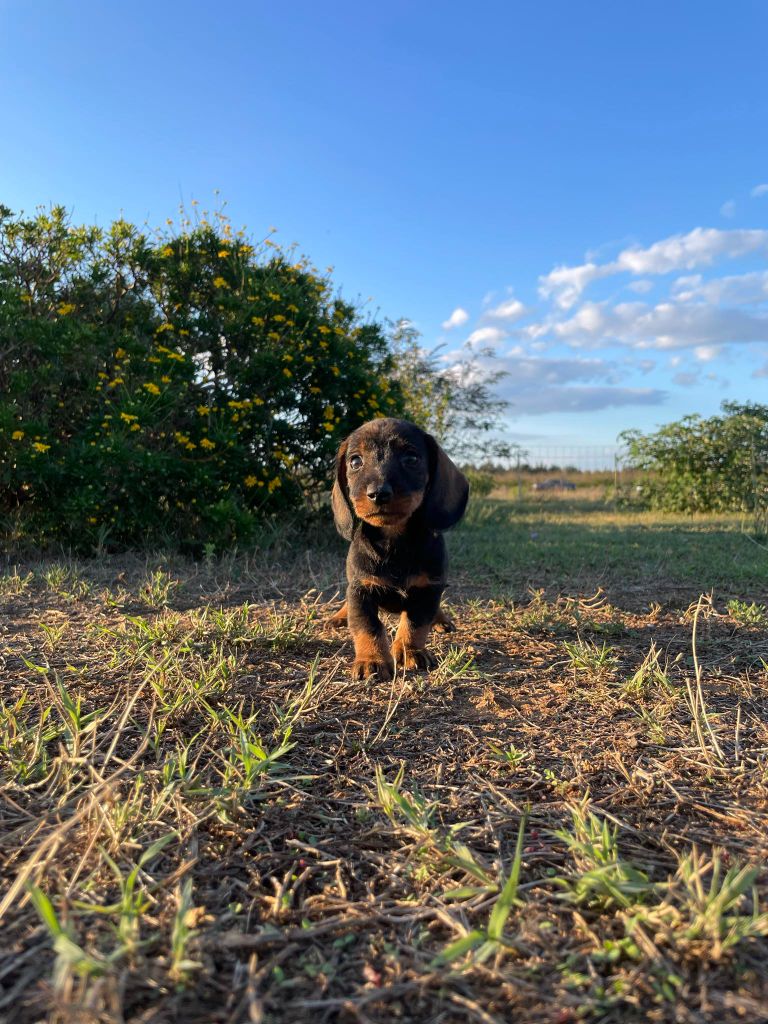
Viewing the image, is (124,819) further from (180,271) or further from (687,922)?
(180,271)

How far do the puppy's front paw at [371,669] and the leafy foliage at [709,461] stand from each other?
12716 millimetres

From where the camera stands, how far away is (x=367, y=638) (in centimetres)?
309

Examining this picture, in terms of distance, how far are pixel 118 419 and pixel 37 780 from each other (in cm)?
447

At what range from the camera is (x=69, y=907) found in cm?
127

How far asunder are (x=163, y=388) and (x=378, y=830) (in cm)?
517

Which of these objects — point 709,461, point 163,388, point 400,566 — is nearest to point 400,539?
point 400,566

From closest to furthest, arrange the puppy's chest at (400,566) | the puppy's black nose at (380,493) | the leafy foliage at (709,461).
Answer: the puppy's black nose at (380,493) < the puppy's chest at (400,566) < the leafy foliage at (709,461)

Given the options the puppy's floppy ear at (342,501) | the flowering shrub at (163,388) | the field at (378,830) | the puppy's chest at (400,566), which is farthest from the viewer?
the flowering shrub at (163,388)

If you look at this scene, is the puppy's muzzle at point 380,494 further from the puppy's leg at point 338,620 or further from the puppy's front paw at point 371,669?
the puppy's leg at point 338,620

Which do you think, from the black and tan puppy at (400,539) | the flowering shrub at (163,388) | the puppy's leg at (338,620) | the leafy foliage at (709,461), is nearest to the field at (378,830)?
the black and tan puppy at (400,539)

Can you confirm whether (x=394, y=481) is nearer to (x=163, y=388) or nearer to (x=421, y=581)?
(x=421, y=581)

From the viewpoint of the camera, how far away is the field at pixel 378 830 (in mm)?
1129

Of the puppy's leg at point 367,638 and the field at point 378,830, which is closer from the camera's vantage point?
the field at point 378,830

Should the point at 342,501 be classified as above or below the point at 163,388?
below
